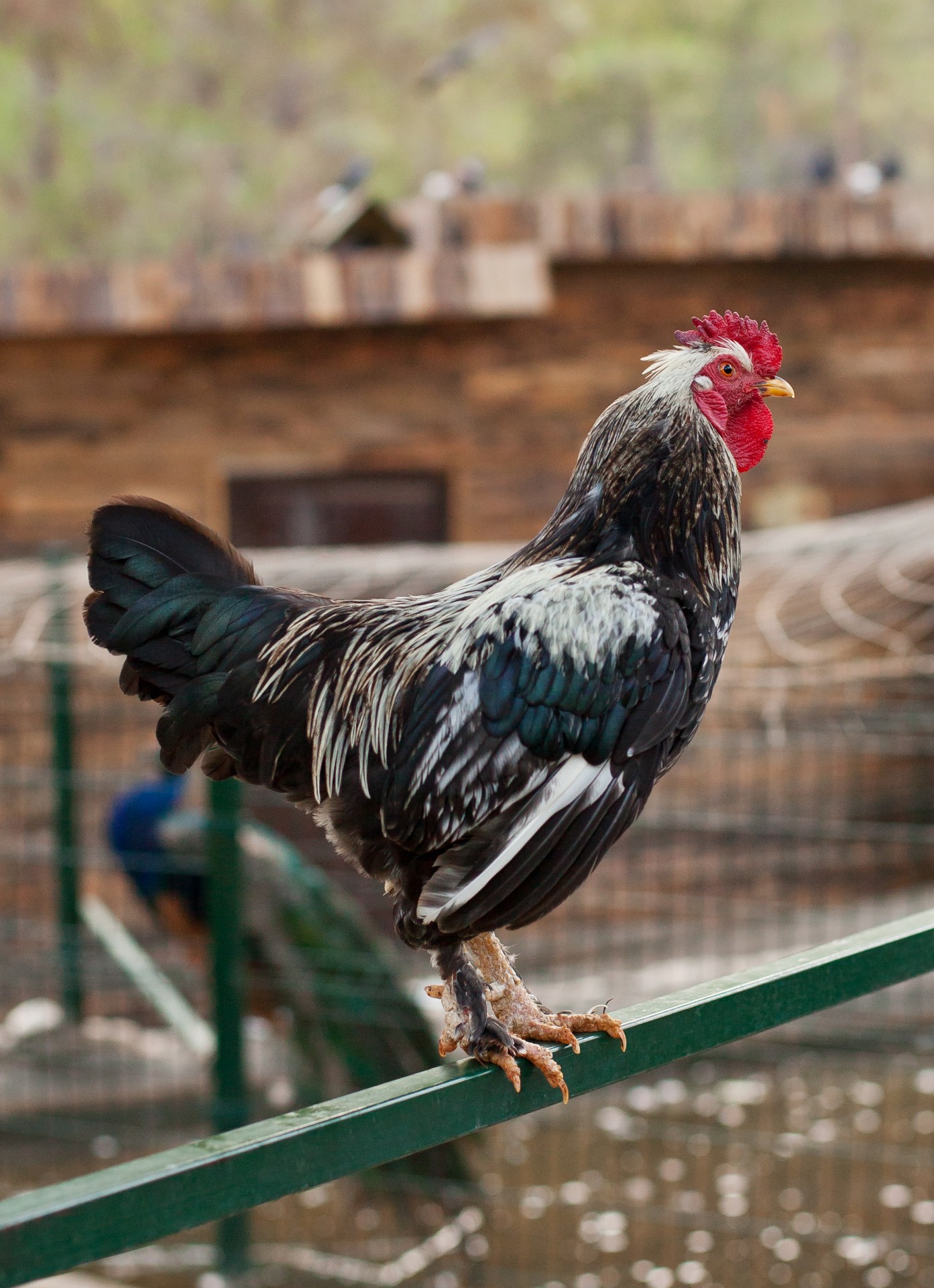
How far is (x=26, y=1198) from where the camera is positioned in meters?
1.04

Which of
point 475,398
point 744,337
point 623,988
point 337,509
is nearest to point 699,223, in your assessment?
point 475,398

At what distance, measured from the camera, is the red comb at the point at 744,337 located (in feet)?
5.56

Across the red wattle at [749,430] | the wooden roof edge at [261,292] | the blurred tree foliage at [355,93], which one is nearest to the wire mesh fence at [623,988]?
the wooden roof edge at [261,292]

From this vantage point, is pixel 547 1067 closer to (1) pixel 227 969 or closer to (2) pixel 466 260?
(1) pixel 227 969

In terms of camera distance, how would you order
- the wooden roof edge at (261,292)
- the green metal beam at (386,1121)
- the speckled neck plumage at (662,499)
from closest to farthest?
1. the green metal beam at (386,1121)
2. the speckled neck plumage at (662,499)
3. the wooden roof edge at (261,292)

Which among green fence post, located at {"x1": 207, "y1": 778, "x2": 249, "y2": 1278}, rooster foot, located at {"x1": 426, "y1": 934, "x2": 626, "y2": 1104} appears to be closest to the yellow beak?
rooster foot, located at {"x1": 426, "y1": 934, "x2": 626, "y2": 1104}

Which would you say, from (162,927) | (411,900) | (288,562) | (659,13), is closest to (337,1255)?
(162,927)

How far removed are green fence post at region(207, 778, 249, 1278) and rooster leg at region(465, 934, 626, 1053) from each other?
Answer: 7.23ft

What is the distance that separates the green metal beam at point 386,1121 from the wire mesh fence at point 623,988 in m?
1.97

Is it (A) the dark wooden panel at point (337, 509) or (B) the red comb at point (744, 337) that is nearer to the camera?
(B) the red comb at point (744, 337)

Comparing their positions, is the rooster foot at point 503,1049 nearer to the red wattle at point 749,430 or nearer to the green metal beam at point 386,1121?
the green metal beam at point 386,1121

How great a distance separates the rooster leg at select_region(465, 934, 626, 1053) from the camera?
1.58m

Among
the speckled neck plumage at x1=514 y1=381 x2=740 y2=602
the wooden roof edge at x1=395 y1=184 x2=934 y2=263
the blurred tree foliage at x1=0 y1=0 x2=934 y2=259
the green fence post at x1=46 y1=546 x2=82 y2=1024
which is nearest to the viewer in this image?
the speckled neck plumage at x1=514 y1=381 x2=740 y2=602

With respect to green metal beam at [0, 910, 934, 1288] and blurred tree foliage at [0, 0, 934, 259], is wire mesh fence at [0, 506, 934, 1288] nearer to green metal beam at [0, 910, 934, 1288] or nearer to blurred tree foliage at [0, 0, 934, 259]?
green metal beam at [0, 910, 934, 1288]
